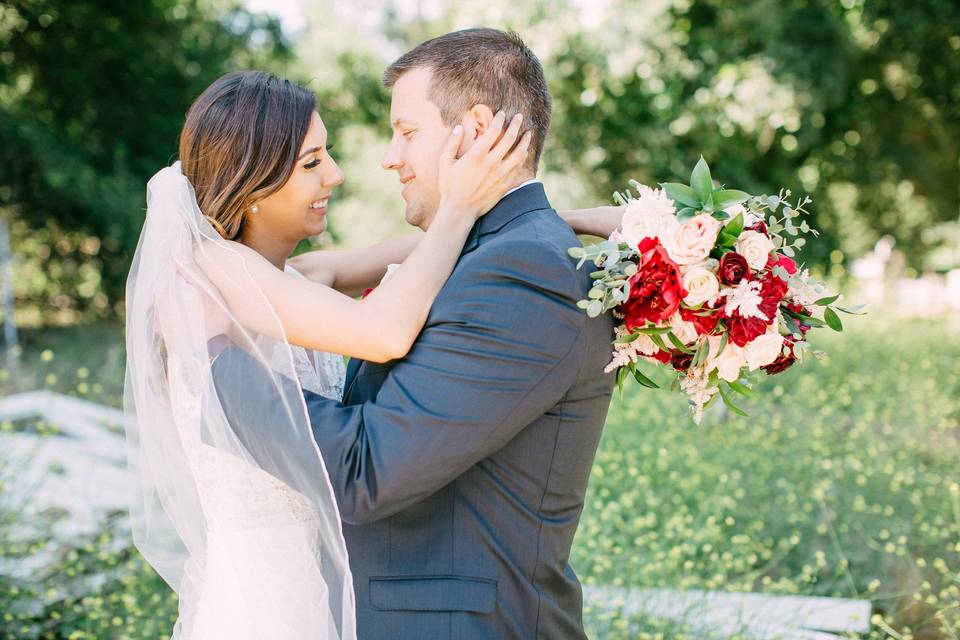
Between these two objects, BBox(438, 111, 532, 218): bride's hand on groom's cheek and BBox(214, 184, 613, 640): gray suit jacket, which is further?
BBox(438, 111, 532, 218): bride's hand on groom's cheek

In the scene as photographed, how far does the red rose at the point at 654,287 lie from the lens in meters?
2.10

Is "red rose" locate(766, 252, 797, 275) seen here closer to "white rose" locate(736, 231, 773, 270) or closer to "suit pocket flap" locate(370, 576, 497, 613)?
"white rose" locate(736, 231, 773, 270)

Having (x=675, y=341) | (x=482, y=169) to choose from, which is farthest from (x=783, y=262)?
(x=482, y=169)

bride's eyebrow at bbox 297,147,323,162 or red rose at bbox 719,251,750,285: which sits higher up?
bride's eyebrow at bbox 297,147,323,162

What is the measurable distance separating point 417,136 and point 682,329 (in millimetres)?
826

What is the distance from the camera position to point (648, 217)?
2217 millimetres

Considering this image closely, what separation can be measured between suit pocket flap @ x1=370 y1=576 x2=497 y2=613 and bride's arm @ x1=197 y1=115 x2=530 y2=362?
50 cm

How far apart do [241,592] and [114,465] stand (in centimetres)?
487

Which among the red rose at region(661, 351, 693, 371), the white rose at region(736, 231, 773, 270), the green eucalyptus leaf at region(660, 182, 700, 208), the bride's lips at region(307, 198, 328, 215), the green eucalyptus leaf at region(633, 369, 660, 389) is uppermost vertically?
the bride's lips at region(307, 198, 328, 215)

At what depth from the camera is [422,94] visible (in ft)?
7.86

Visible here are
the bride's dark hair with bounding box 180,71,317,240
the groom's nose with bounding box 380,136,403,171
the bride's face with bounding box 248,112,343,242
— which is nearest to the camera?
the groom's nose with bounding box 380,136,403,171

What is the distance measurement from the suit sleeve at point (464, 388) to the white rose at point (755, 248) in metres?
0.44

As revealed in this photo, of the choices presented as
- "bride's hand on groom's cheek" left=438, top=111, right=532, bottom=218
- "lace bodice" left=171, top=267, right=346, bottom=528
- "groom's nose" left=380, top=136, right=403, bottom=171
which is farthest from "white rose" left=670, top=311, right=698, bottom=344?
"lace bodice" left=171, top=267, right=346, bottom=528

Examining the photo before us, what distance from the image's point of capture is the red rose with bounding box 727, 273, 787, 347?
7.07 ft
